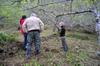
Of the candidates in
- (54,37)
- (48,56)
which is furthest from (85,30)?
(48,56)

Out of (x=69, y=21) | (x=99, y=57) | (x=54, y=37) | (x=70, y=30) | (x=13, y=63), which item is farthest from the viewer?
(x=69, y=21)

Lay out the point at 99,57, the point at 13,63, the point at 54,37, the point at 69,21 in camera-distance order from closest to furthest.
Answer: the point at 13,63
the point at 99,57
the point at 54,37
the point at 69,21

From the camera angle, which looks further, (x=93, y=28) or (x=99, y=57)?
(x=93, y=28)

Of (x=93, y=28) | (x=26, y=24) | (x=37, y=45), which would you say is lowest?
(x=93, y=28)

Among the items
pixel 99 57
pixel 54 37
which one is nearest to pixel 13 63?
pixel 99 57

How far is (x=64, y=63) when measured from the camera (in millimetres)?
11102

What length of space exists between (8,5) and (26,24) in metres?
3.19

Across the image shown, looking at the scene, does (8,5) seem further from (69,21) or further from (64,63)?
(69,21)

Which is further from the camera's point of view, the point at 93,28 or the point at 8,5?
the point at 93,28

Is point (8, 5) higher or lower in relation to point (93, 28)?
higher

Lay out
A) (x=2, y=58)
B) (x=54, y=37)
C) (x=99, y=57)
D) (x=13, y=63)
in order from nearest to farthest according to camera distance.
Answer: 1. (x=13, y=63)
2. (x=2, y=58)
3. (x=99, y=57)
4. (x=54, y=37)

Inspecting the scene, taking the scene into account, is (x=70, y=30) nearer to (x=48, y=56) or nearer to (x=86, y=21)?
(x=86, y=21)

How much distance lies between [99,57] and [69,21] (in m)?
13.1

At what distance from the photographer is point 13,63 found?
36.1 feet
